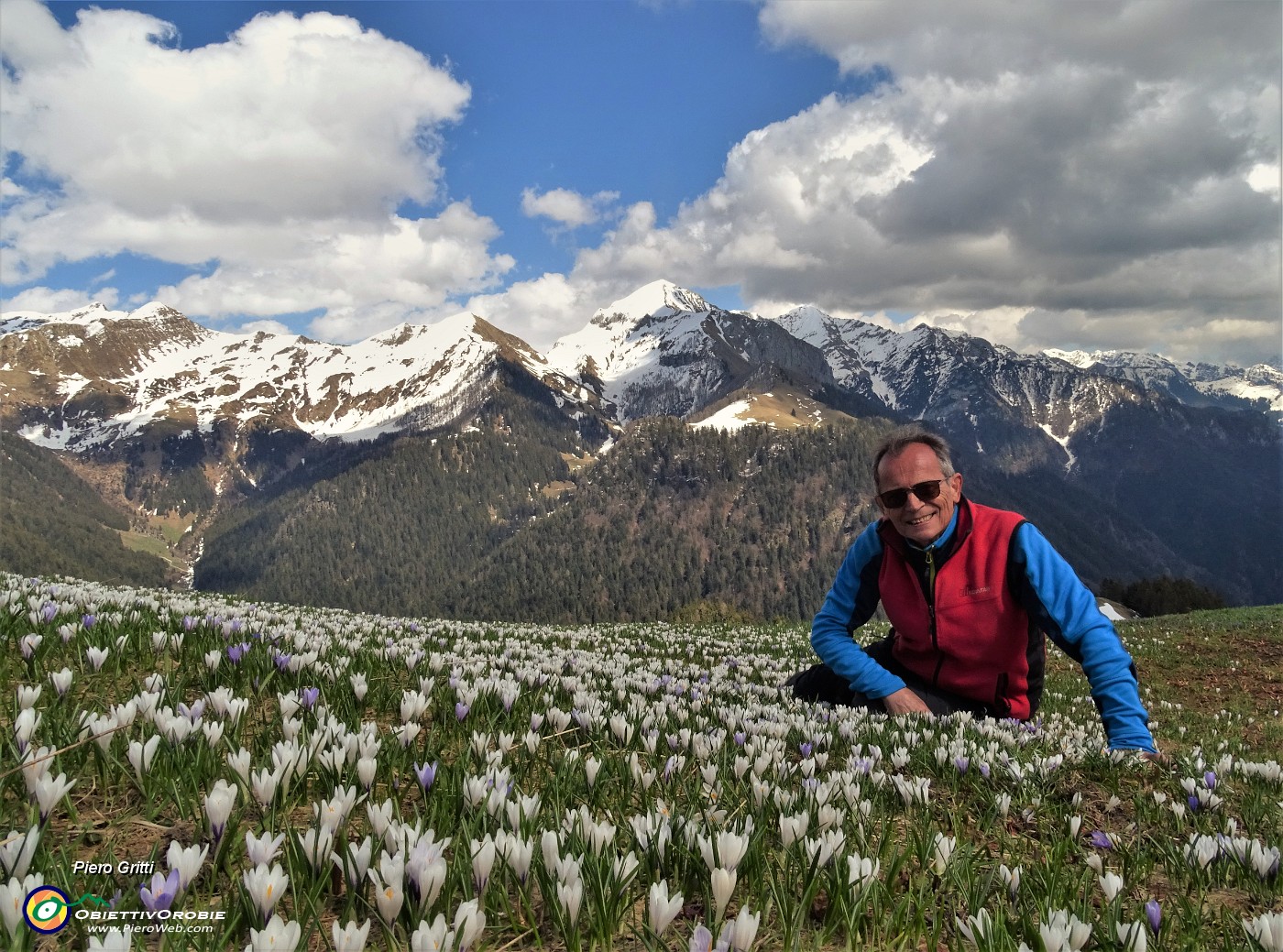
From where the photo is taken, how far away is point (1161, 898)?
3.27 meters

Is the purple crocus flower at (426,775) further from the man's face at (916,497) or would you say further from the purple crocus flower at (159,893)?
the man's face at (916,497)

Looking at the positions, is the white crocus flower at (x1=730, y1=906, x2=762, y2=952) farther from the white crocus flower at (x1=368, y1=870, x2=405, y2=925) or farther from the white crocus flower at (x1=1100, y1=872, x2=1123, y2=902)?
the white crocus flower at (x1=1100, y1=872, x2=1123, y2=902)

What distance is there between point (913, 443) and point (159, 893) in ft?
22.2

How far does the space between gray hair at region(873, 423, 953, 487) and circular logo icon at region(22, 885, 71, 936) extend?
659 cm

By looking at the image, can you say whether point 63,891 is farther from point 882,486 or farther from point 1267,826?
point 882,486

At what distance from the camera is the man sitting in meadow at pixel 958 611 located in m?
6.53

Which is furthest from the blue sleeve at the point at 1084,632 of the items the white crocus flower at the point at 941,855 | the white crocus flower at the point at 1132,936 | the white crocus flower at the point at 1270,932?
the white crocus flower at the point at 1132,936

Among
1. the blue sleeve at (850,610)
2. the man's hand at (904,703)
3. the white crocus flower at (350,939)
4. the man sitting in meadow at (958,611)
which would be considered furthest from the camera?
the blue sleeve at (850,610)

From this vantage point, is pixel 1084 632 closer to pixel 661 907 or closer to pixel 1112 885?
pixel 1112 885

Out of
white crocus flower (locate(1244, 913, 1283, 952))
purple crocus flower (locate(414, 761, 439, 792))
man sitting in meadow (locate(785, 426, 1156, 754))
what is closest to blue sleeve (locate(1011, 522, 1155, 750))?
man sitting in meadow (locate(785, 426, 1156, 754))

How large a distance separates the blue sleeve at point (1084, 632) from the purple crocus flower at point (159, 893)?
643cm

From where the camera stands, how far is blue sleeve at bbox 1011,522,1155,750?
6246 millimetres

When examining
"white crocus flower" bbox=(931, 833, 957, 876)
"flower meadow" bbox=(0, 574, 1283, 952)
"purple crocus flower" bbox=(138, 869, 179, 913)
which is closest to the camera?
"purple crocus flower" bbox=(138, 869, 179, 913)

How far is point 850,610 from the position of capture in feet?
26.9
